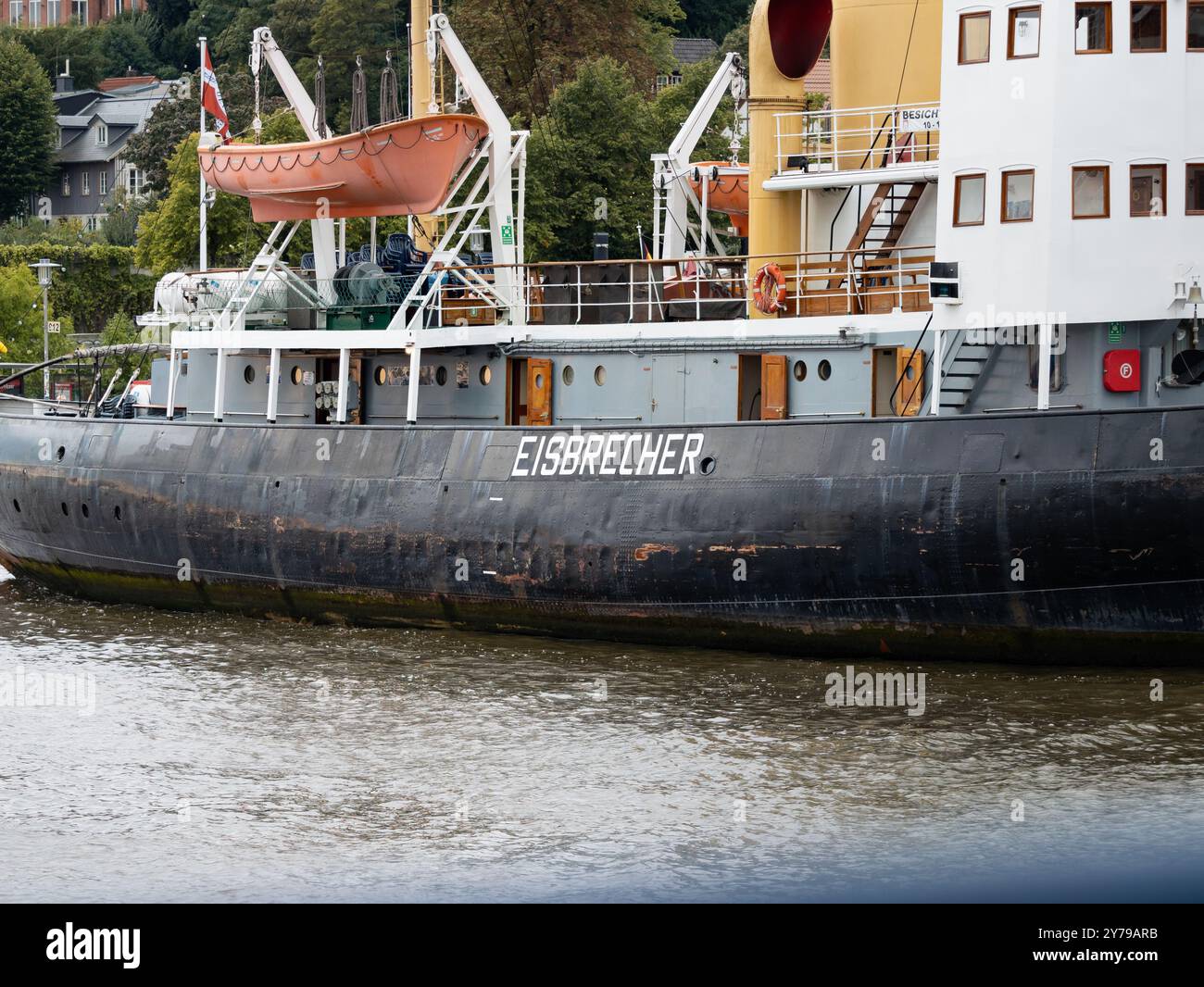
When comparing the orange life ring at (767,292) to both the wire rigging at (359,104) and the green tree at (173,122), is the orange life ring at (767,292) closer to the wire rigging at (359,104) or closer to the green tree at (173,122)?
the wire rigging at (359,104)

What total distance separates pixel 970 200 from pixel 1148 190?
185cm

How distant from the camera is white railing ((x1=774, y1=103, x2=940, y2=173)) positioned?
69.9 ft

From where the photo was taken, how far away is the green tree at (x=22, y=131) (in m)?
94.6

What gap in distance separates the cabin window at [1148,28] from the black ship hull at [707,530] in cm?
390

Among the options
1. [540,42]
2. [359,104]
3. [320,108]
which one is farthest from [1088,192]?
[540,42]

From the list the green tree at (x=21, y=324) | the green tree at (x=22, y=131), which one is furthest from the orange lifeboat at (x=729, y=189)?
the green tree at (x=22, y=131)

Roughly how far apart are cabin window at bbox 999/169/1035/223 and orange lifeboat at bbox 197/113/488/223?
721 centimetres

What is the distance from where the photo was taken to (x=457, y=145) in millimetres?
22906

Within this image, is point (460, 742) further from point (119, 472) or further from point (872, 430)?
point (119, 472)

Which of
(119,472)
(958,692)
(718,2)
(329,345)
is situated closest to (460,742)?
(958,692)

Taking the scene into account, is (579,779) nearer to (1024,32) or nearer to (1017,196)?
(1017,196)

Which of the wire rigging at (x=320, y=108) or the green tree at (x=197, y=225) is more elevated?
the green tree at (x=197, y=225)

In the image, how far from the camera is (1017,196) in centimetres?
1898

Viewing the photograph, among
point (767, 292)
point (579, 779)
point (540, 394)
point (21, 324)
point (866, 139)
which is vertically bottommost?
point (579, 779)
